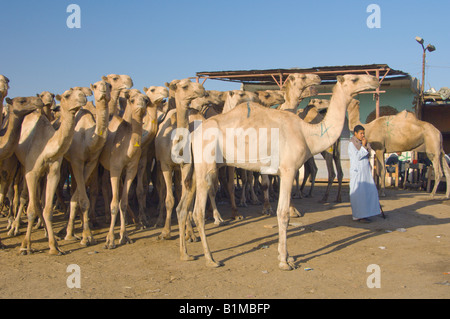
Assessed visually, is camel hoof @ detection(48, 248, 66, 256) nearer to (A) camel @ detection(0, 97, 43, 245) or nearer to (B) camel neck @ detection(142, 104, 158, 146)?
(A) camel @ detection(0, 97, 43, 245)

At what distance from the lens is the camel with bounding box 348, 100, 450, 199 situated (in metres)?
13.8

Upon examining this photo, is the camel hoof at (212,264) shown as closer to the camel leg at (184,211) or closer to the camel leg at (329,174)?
the camel leg at (184,211)

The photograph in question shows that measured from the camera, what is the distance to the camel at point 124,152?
8391 mm

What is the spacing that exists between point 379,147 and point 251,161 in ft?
27.5

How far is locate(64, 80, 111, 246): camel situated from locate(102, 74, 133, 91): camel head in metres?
0.94

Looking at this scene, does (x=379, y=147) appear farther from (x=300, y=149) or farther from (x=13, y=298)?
(x=13, y=298)

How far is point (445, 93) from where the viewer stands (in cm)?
2088

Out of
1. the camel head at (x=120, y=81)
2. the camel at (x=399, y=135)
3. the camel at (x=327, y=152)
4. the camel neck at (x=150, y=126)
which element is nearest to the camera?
the camel neck at (x=150, y=126)

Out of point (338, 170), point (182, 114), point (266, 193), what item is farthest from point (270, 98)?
point (338, 170)

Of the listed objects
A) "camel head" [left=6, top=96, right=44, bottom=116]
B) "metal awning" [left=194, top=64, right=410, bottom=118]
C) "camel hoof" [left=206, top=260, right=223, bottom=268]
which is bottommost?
"camel hoof" [left=206, top=260, right=223, bottom=268]

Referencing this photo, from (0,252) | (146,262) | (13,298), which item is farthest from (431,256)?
(0,252)

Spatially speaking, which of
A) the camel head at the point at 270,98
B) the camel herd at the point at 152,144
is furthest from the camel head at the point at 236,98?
the camel head at the point at 270,98

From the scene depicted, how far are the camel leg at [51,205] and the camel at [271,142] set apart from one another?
7.37 ft

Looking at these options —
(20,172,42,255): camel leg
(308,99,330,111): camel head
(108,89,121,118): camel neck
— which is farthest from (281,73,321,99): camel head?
(20,172,42,255): camel leg
